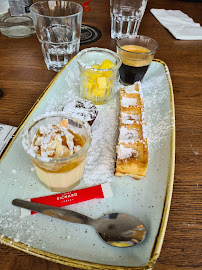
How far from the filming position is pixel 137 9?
5.98 feet

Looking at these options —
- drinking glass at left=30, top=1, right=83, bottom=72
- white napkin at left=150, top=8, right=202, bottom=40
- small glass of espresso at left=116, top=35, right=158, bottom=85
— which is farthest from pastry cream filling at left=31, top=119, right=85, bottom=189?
white napkin at left=150, top=8, right=202, bottom=40

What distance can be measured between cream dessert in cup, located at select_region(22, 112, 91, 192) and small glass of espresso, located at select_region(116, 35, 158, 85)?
58cm

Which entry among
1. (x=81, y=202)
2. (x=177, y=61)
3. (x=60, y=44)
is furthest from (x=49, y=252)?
(x=177, y=61)

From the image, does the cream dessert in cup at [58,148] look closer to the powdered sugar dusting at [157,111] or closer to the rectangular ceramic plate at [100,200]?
the rectangular ceramic plate at [100,200]

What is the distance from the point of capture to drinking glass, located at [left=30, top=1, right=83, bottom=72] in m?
1.38

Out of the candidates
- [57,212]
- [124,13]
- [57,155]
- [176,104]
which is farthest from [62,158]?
[124,13]

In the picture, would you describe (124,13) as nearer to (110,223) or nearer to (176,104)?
(176,104)

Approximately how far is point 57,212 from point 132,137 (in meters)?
0.45

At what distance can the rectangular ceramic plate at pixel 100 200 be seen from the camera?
0.62 meters

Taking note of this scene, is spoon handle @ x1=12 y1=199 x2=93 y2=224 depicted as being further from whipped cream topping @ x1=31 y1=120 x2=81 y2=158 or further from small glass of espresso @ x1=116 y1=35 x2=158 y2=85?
small glass of espresso @ x1=116 y1=35 x2=158 y2=85

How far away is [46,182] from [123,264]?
0.36 m

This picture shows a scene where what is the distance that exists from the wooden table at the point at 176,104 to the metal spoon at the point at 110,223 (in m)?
0.10

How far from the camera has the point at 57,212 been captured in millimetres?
708

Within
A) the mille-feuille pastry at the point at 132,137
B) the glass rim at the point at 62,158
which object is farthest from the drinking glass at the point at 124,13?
the glass rim at the point at 62,158
